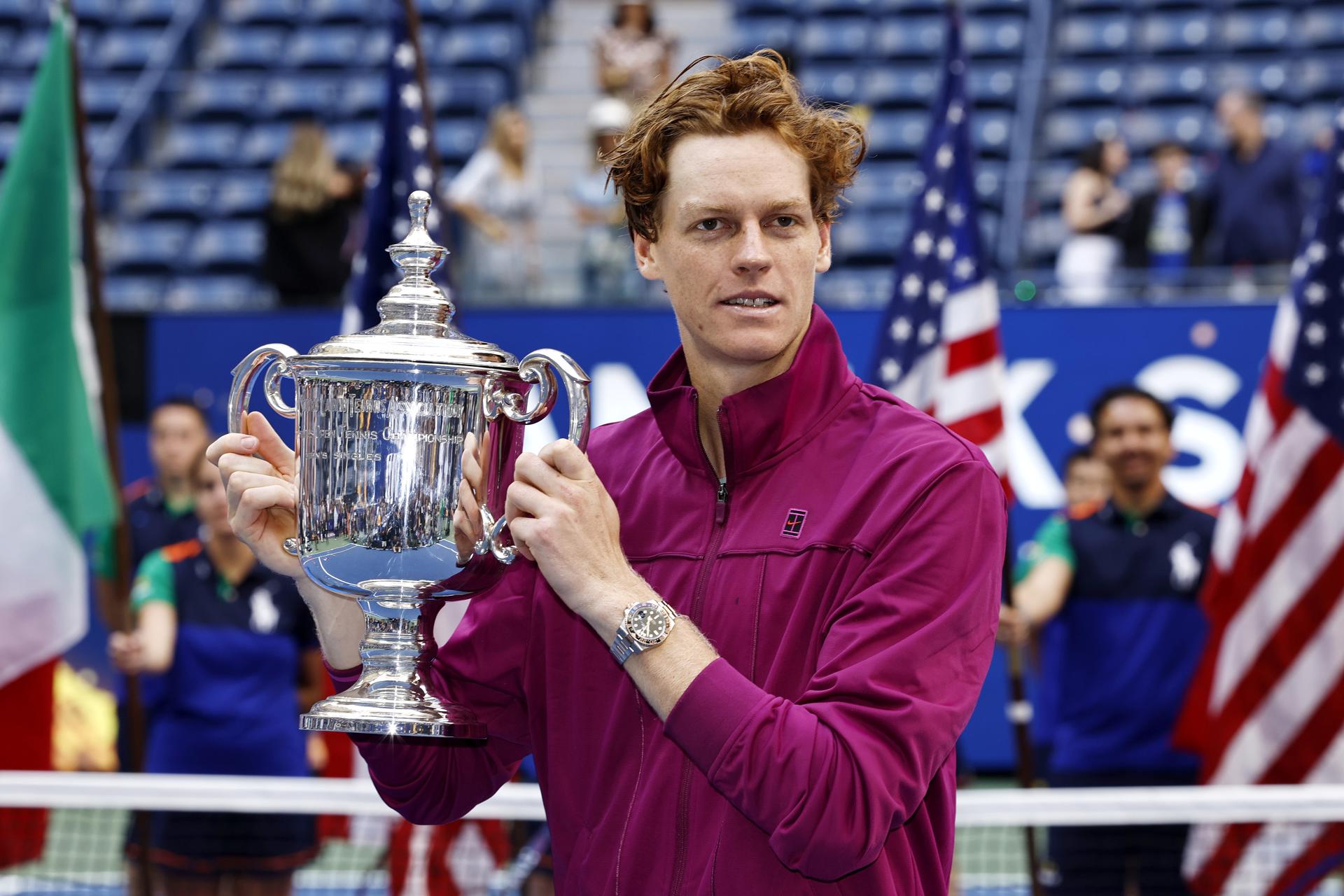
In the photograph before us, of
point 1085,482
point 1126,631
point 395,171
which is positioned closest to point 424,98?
point 395,171

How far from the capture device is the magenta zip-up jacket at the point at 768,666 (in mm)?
1820

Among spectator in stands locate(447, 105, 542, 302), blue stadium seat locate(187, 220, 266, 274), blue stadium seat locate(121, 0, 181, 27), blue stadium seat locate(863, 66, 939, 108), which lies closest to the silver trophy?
spectator in stands locate(447, 105, 542, 302)

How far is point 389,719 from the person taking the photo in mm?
2064

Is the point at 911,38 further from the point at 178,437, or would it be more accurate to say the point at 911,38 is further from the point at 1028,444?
the point at 178,437

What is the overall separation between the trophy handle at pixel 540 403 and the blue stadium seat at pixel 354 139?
11.1m

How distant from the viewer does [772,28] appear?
46.0 feet

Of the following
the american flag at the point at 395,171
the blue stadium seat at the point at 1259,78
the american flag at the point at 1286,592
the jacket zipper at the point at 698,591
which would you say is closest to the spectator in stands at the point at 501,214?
the american flag at the point at 395,171

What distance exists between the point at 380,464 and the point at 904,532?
0.68 meters

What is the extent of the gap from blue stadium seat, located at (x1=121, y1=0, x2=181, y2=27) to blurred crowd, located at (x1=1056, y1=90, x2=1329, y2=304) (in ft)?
29.2

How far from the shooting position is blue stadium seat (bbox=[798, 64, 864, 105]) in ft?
43.0

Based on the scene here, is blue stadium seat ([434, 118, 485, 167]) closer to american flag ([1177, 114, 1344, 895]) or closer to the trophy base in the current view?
american flag ([1177, 114, 1344, 895])

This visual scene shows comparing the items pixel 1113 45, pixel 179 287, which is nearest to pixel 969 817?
pixel 179 287

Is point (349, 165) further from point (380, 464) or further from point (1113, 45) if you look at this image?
point (380, 464)

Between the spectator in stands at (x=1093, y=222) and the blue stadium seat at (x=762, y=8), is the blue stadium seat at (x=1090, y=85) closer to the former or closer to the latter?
the blue stadium seat at (x=762, y=8)
